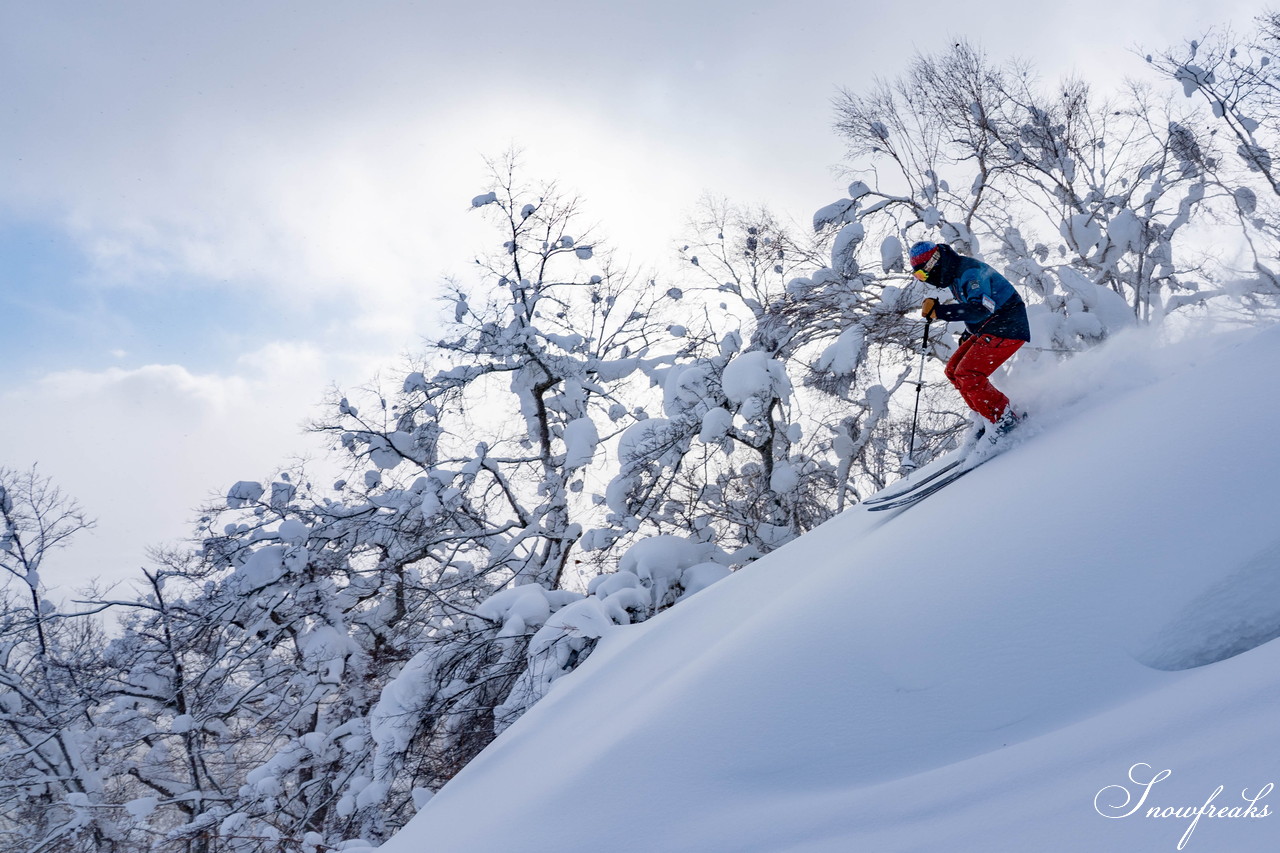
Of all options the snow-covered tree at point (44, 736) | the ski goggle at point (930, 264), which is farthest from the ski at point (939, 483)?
the snow-covered tree at point (44, 736)

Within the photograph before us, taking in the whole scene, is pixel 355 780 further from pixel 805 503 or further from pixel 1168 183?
pixel 1168 183

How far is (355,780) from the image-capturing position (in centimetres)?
768

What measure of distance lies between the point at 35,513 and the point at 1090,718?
21.1 meters

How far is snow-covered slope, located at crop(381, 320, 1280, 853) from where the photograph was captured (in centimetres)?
185

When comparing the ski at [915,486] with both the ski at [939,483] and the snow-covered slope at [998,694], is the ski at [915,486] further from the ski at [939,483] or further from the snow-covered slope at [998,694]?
the snow-covered slope at [998,694]

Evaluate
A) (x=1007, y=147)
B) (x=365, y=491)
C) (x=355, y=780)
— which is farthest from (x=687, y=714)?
(x=1007, y=147)

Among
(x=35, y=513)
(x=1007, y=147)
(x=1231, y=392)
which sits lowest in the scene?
(x=1231, y=392)
